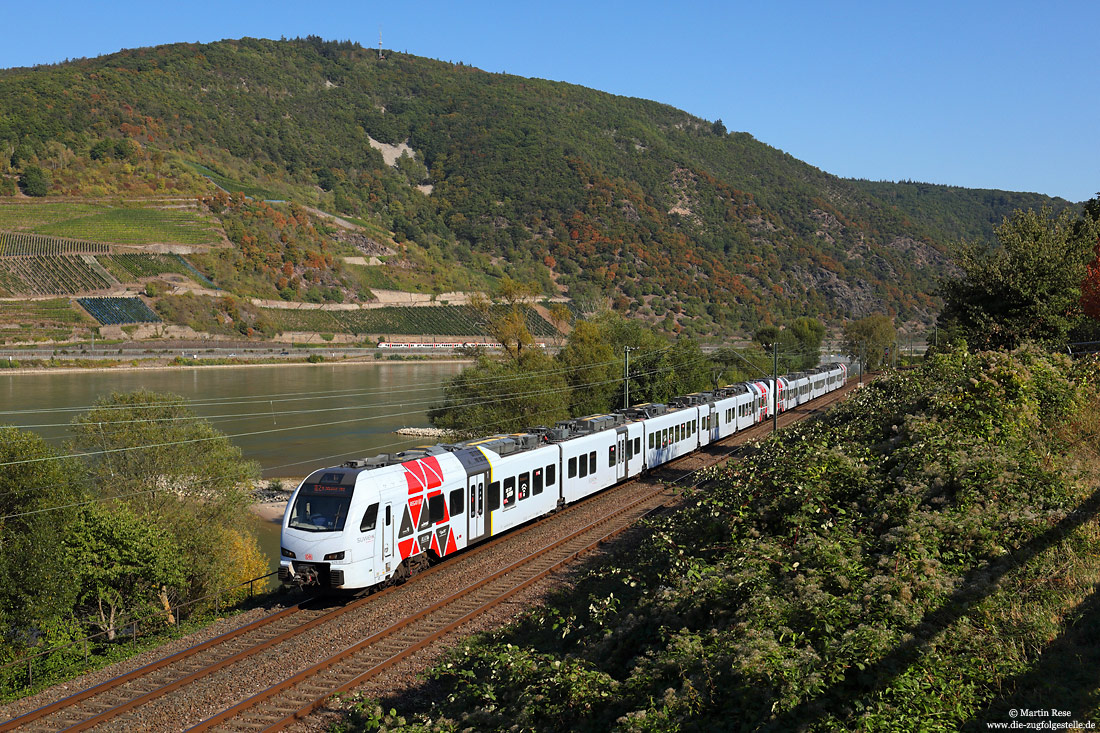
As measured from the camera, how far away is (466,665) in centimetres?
→ 1206

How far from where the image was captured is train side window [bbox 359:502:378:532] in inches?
623

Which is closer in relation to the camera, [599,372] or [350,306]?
[599,372]

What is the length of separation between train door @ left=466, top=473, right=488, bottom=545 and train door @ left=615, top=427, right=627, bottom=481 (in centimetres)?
885

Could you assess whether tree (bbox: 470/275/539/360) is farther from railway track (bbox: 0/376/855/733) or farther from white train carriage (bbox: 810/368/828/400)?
railway track (bbox: 0/376/855/733)

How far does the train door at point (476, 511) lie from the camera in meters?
19.3

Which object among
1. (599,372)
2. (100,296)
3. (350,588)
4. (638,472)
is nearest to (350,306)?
(100,296)

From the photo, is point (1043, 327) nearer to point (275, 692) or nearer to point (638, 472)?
point (638, 472)

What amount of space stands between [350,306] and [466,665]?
465 feet

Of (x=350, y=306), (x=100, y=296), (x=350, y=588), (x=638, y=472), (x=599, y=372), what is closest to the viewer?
(x=350, y=588)

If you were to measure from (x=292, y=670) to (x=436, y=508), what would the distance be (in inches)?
230

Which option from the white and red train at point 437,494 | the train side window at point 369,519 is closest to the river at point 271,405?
the white and red train at point 437,494

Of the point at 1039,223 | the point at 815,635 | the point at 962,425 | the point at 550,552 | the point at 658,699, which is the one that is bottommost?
the point at 550,552

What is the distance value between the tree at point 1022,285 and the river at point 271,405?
3085 cm

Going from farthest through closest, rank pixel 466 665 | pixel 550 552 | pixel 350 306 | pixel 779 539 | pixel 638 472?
pixel 350 306, pixel 638 472, pixel 550 552, pixel 466 665, pixel 779 539
